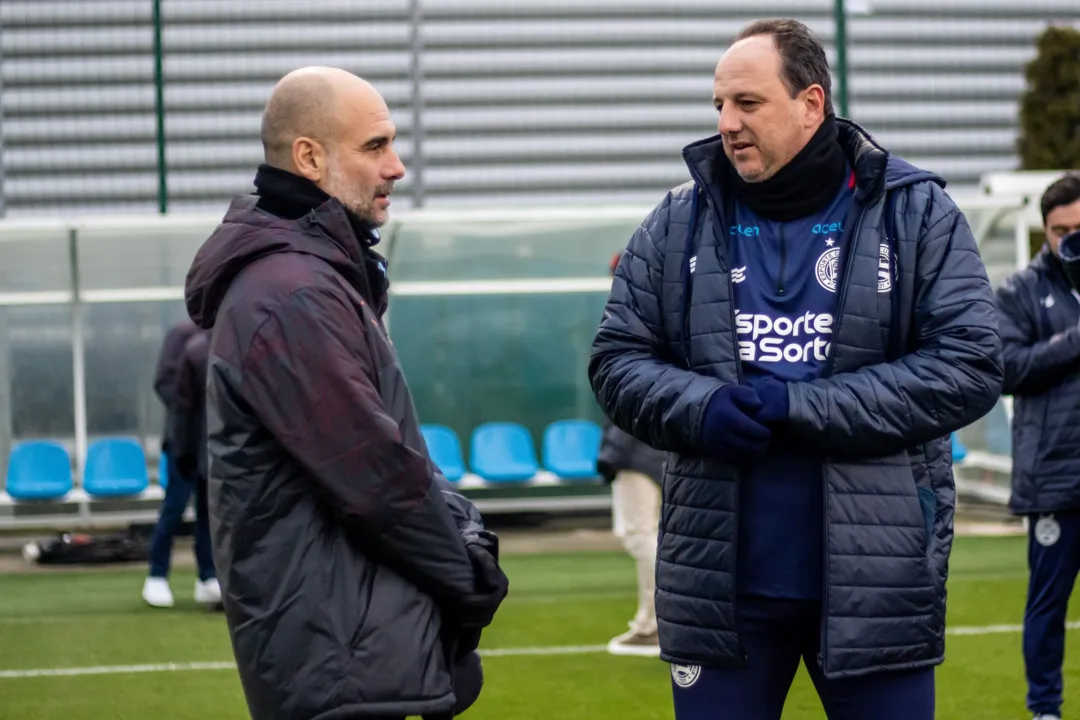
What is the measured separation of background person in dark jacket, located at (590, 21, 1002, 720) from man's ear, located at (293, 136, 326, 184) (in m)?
0.78

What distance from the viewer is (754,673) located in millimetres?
3355

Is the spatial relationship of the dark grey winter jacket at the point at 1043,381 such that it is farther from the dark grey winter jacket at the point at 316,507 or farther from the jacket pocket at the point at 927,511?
the dark grey winter jacket at the point at 316,507

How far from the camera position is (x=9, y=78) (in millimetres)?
16781

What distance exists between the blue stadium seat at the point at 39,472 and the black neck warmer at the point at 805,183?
34.4 feet

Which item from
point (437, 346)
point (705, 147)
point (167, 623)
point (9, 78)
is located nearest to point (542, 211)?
point (437, 346)

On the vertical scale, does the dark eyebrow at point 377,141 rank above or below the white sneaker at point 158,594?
above

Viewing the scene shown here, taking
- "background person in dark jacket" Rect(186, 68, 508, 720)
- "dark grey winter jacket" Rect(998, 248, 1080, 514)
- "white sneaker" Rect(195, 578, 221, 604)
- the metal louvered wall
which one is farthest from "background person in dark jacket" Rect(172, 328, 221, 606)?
the metal louvered wall

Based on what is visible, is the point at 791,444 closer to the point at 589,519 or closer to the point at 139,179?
the point at 589,519

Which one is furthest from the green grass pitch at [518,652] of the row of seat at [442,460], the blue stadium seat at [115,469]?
the row of seat at [442,460]

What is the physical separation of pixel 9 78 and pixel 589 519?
24.6 feet

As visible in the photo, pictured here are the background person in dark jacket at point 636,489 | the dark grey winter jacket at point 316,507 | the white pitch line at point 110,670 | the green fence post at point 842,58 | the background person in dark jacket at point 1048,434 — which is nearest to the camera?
the dark grey winter jacket at point 316,507

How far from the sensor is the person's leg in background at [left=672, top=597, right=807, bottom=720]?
3.32 m

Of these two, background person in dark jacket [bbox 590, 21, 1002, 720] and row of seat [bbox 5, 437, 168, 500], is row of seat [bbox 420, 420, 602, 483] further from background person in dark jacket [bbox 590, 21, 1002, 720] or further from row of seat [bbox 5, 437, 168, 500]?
background person in dark jacket [bbox 590, 21, 1002, 720]

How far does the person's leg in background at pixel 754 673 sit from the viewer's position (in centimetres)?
332
